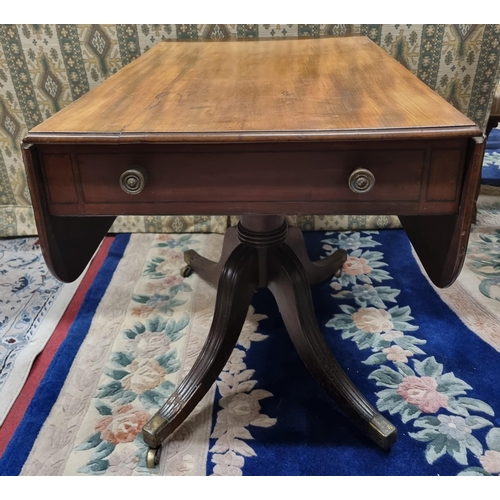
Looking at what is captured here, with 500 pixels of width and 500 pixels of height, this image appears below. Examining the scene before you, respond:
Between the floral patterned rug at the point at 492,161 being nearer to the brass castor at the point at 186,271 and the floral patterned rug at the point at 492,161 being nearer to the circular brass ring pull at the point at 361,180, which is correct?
the brass castor at the point at 186,271

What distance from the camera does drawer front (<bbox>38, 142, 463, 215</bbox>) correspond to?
26.2 inches

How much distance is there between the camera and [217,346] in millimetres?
1002

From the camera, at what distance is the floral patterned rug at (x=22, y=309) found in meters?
1.13

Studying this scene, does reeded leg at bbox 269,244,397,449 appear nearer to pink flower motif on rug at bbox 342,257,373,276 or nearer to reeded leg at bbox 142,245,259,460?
reeded leg at bbox 142,245,259,460

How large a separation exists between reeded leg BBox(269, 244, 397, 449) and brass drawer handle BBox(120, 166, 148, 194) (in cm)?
42

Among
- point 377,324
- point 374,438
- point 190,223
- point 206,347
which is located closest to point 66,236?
point 206,347

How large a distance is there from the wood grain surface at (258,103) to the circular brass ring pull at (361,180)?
0.05m

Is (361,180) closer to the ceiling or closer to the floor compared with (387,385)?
closer to the ceiling

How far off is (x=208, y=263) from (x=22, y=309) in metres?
0.54

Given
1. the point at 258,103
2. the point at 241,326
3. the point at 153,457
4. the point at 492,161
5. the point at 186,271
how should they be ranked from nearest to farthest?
the point at 258,103 < the point at 153,457 < the point at 241,326 < the point at 186,271 < the point at 492,161

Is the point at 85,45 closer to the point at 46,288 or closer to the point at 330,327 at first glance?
the point at 46,288

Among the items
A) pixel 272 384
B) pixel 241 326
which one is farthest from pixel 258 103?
pixel 272 384

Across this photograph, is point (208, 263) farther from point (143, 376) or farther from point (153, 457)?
point (153, 457)

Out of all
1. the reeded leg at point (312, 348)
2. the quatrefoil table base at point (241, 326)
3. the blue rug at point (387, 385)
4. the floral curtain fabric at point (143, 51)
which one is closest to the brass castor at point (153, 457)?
the quatrefoil table base at point (241, 326)
